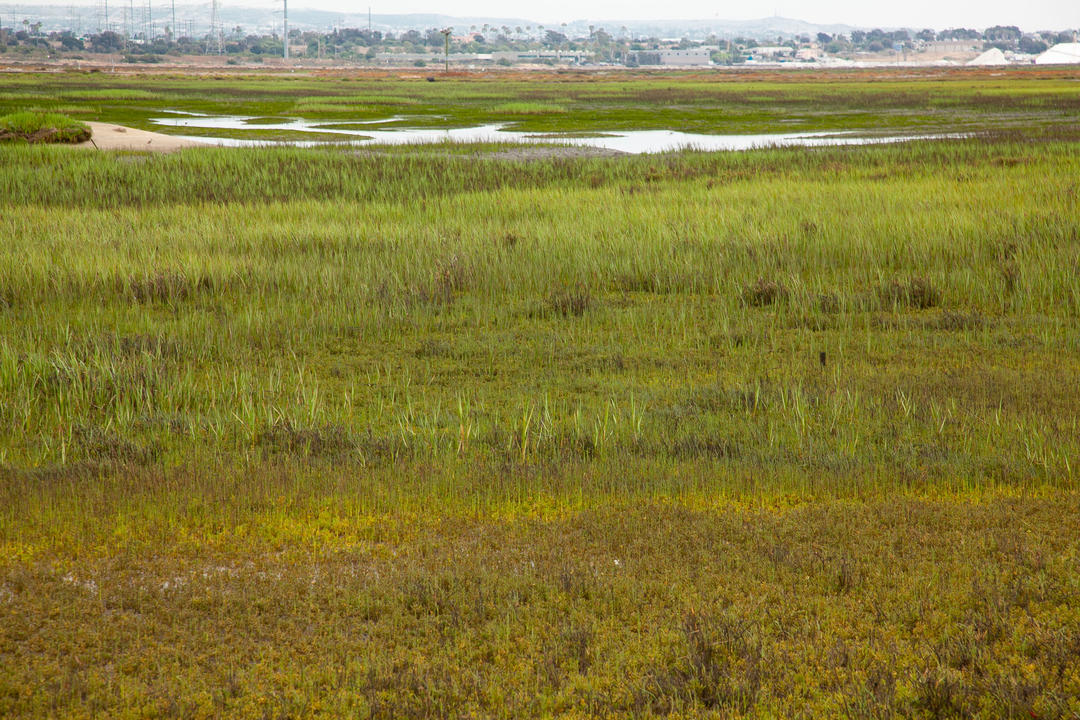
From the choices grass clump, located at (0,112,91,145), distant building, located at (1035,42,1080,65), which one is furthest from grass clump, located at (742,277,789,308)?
distant building, located at (1035,42,1080,65)

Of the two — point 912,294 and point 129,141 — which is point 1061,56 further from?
point 912,294

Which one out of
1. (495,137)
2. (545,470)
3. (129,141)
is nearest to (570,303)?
(545,470)

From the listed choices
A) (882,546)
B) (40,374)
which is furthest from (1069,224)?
(40,374)

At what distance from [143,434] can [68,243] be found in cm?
774

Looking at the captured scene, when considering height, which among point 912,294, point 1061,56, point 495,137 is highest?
point 1061,56

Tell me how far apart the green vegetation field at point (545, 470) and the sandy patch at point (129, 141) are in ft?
44.3

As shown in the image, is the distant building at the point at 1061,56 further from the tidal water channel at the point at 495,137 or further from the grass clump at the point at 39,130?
the grass clump at the point at 39,130

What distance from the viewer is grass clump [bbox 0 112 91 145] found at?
→ 26609mm

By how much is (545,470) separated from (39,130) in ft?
88.2

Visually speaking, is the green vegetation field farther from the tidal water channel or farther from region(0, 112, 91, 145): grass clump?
the tidal water channel

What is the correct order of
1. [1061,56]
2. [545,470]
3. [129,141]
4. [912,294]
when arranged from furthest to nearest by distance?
[1061,56], [129,141], [912,294], [545,470]

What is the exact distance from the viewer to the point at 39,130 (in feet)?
88.5

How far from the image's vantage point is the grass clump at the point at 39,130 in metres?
26.6

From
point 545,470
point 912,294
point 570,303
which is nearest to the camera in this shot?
point 545,470
